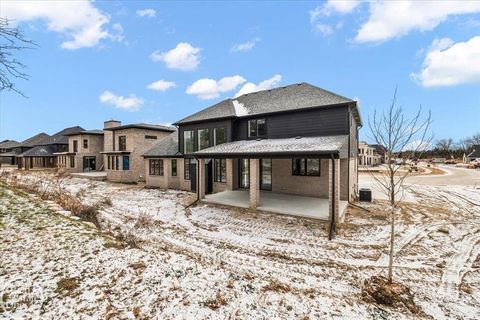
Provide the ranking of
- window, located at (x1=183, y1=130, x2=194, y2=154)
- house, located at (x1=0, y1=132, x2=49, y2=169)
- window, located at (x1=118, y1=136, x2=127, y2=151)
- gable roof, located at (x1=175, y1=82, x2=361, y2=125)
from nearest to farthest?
gable roof, located at (x1=175, y1=82, x2=361, y2=125) → window, located at (x1=183, y1=130, x2=194, y2=154) → window, located at (x1=118, y1=136, x2=127, y2=151) → house, located at (x1=0, y1=132, x2=49, y2=169)

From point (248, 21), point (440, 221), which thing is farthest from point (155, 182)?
point (440, 221)

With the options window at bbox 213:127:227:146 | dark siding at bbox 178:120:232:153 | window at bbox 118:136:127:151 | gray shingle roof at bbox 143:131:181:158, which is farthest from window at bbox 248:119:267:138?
window at bbox 118:136:127:151

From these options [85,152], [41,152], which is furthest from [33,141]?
[85,152]

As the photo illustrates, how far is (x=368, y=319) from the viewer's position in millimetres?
4145

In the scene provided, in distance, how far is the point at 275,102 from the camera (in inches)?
645

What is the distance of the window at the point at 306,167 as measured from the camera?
1426 cm

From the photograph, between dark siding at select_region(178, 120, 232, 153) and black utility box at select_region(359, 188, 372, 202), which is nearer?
black utility box at select_region(359, 188, 372, 202)

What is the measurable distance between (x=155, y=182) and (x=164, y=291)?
1835 cm

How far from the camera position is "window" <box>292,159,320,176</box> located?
14258 mm

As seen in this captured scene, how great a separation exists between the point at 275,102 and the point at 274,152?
21.5 feet

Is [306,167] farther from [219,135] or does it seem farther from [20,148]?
[20,148]

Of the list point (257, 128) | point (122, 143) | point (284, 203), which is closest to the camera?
point (284, 203)

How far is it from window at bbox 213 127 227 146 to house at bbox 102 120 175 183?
1159cm

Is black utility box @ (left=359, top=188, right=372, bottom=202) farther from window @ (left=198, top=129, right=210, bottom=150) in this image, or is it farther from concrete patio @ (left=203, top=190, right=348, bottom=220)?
window @ (left=198, top=129, right=210, bottom=150)
